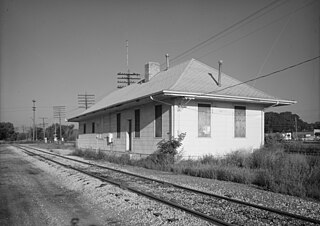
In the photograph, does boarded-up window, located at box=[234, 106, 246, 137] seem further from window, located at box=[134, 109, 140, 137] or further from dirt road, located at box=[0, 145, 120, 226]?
dirt road, located at box=[0, 145, 120, 226]

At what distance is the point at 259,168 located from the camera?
14992mm

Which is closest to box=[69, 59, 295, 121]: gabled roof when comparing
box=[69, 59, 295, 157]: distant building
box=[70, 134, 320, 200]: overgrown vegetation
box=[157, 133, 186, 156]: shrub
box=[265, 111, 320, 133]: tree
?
box=[69, 59, 295, 157]: distant building

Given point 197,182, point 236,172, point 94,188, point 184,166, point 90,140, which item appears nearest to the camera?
point 94,188

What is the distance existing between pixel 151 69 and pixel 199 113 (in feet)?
31.0

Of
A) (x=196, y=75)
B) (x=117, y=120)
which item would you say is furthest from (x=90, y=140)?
(x=196, y=75)

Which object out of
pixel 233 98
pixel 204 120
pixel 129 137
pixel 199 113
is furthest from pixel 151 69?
pixel 233 98

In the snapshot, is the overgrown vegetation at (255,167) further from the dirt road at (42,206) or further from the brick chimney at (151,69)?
the brick chimney at (151,69)

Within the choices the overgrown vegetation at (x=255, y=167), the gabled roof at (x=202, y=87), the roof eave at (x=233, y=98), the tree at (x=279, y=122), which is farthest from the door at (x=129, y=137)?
the tree at (x=279, y=122)

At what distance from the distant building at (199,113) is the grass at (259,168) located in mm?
922

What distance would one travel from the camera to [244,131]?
779 inches

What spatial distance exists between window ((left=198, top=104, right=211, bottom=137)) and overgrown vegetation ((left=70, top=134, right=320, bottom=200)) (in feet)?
4.56

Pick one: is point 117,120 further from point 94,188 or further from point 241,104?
point 94,188

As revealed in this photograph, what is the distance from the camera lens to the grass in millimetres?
9938

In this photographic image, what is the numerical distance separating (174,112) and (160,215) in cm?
1059
